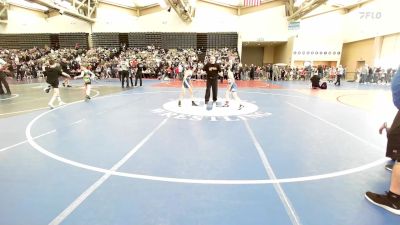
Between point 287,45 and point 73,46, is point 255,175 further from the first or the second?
point 73,46

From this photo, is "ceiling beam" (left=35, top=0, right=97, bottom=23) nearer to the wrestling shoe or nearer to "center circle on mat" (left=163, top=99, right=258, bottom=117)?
"center circle on mat" (left=163, top=99, right=258, bottom=117)

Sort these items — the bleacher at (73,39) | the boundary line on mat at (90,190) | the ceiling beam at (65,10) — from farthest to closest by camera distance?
the bleacher at (73,39)
the ceiling beam at (65,10)
the boundary line on mat at (90,190)

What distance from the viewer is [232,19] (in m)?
26.7

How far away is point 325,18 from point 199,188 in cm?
2818

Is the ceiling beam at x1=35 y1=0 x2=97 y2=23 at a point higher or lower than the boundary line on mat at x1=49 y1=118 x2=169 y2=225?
higher

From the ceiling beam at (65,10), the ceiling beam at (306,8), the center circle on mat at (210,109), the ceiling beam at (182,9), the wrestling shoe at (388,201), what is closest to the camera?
the wrestling shoe at (388,201)

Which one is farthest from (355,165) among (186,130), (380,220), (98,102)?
(98,102)

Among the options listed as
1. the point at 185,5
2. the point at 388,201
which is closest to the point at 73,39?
the point at 185,5

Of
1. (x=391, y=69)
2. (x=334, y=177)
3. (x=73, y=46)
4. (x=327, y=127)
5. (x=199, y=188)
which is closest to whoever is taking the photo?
(x=199, y=188)

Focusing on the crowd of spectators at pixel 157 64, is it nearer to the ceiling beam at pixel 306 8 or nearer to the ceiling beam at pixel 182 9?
the ceiling beam at pixel 182 9

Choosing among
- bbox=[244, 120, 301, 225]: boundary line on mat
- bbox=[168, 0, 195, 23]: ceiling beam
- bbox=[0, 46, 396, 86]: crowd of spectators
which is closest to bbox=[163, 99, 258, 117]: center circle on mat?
bbox=[244, 120, 301, 225]: boundary line on mat

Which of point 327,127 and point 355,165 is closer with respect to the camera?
point 355,165

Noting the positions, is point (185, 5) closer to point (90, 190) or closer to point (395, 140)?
point (90, 190)

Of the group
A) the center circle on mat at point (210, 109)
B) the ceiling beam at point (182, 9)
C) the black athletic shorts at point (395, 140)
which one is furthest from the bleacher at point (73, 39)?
the black athletic shorts at point (395, 140)
